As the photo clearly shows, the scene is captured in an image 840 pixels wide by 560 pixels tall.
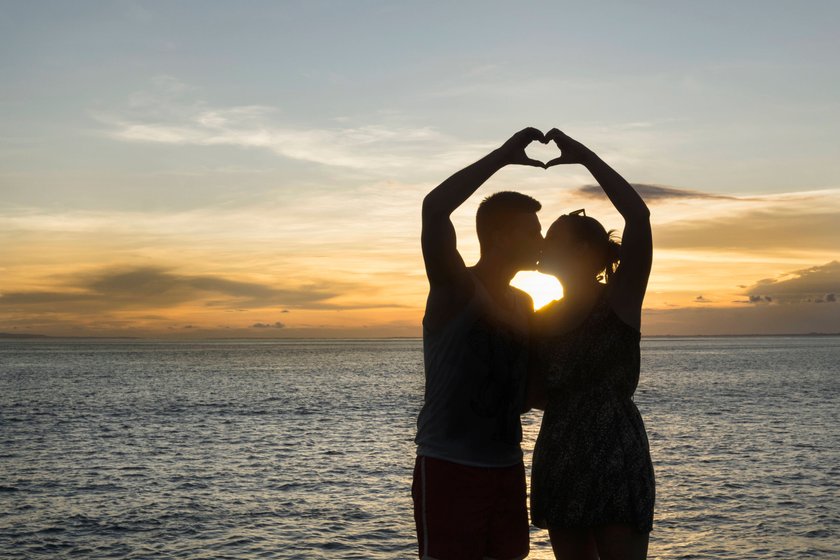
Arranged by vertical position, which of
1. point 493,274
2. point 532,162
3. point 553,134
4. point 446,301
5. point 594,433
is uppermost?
Result: point 553,134

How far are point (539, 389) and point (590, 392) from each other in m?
0.27

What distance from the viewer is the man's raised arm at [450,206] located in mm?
3738

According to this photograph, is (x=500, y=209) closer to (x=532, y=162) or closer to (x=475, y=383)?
(x=532, y=162)

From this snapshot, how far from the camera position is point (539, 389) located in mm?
4320

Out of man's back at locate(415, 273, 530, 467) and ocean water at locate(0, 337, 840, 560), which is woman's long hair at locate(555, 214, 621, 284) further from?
ocean water at locate(0, 337, 840, 560)

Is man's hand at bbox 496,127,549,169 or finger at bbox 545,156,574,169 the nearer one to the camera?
man's hand at bbox 496,127,549,169

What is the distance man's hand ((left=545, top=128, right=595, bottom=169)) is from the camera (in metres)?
4.03

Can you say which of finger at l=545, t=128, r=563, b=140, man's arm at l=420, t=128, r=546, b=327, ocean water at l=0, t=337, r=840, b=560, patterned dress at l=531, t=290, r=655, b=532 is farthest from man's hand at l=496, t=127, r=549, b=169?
ocean water at l=0, t=337, r=840, b=560

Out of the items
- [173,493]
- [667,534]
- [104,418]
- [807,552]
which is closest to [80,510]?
[173,493]

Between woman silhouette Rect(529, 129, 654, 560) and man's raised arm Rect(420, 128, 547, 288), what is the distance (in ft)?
1.06

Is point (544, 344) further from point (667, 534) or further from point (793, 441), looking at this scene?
point (793, 441)

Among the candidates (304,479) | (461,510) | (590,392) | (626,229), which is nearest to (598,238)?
(626,229)

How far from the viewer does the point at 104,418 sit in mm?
51906

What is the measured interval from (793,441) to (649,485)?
38.2m
